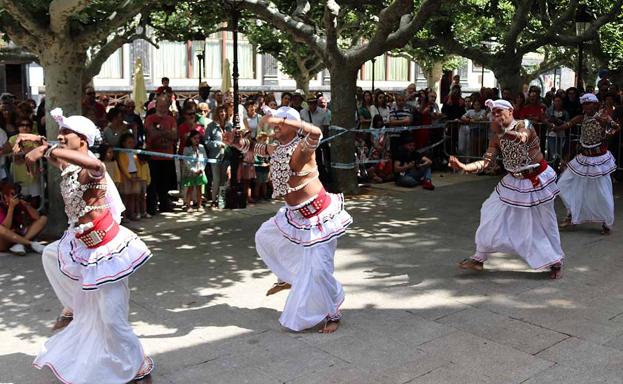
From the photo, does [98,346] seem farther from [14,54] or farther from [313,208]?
[14,54]

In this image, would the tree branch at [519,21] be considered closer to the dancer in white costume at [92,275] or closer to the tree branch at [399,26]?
the tree branch at [399,26]

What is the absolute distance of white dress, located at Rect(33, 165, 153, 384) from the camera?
4.94 metres

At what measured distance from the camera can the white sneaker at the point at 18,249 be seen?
878 cm

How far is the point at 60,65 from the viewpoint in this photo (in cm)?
975

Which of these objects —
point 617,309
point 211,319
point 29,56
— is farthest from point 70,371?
point 29,56

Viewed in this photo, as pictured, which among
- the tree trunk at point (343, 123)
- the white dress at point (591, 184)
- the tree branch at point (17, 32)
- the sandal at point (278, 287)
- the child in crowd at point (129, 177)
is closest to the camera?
the sandal at point (278, 287)

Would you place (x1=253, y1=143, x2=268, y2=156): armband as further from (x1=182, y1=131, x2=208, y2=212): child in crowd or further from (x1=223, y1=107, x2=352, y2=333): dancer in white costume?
(x1=182, y1=131, x2=208, y2=212): child in crowd

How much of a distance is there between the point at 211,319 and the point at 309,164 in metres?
1.62

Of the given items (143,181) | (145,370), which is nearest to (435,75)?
(143,181)

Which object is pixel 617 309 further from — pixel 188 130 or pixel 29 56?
pixel 29 56

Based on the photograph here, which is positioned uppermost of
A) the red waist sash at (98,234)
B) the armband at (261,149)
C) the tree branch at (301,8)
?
the tree branch at (301,8)

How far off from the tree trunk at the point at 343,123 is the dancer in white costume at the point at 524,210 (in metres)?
5.76

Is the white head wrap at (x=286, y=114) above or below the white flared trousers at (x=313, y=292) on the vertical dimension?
above

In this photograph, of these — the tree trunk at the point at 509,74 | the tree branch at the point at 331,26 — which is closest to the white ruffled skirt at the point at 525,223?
the tree branch at the point at 331,26
